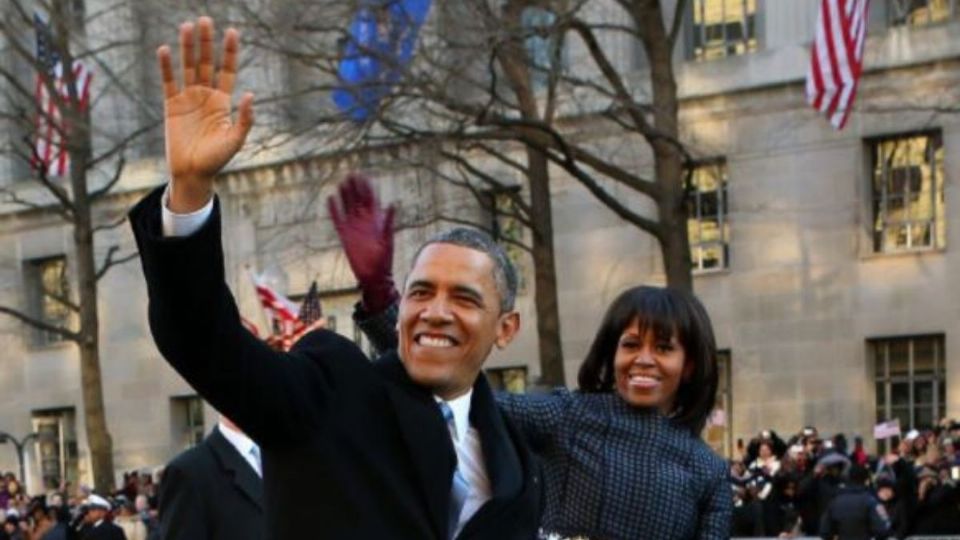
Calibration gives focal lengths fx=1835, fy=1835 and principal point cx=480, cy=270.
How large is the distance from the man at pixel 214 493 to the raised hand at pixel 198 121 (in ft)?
10.0

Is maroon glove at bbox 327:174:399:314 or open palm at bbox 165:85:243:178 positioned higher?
open palm at bbox 165:85:243:178

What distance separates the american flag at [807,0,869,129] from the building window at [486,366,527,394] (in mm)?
11396

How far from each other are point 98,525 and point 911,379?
15416 millimetres

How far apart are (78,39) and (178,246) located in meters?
28.1

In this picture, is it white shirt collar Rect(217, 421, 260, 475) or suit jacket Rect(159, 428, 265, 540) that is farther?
white shirt collar Rect(217, 421, 260, 475)

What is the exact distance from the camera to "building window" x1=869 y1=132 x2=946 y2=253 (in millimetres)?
27156

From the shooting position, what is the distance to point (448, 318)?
3803mm

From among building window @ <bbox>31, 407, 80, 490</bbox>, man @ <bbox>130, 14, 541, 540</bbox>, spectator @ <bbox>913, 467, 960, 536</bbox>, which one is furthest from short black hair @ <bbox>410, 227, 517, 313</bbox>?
building window @ <bbox>31, 407, 80, 490</bbox>

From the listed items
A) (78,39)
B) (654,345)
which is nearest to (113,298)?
(78,39)

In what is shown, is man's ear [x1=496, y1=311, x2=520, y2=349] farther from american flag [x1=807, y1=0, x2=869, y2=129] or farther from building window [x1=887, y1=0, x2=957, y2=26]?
building window [x1=887, y1=0, x2=957, y2=26]

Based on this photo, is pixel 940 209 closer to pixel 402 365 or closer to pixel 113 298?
pixel 113 298

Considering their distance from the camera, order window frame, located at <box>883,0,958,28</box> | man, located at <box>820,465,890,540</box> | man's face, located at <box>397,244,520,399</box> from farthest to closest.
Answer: window frame, located at <box>883,0,958,28</box> → man, located at <box>820,465,890,540</box> → man's face, located at <box>397,244,520,399</box>

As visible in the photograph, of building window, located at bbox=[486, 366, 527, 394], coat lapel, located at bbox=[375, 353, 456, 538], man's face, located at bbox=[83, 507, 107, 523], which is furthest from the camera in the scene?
building window, located at bbox=[486, 366, 527, 394]

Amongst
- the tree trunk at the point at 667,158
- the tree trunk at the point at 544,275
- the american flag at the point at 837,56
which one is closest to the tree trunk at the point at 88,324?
the tree trunk at the point at 544,275
